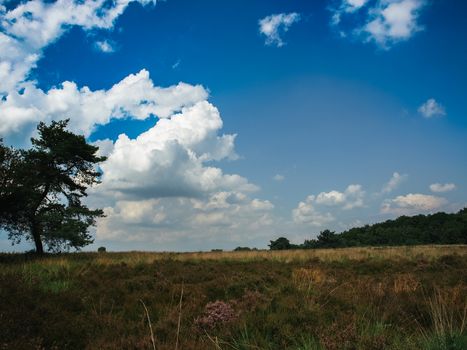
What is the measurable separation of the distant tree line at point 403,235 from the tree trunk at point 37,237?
131 feet

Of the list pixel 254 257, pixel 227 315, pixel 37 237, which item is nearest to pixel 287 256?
pixel 254 257

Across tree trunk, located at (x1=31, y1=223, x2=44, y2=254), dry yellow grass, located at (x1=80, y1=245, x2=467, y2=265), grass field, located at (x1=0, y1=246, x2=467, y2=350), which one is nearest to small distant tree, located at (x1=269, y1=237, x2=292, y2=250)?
dry yellow grass, located at (x1=80, y1=245, x2=467, y2=265)

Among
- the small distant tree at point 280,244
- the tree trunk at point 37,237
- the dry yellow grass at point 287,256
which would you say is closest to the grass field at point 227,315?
the dry yellow grass at point 287,256

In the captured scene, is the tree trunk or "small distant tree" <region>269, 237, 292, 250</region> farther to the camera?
"small distant tree" <region>269, 237, 292, 250</region>

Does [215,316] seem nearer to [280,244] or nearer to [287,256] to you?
[287,256]

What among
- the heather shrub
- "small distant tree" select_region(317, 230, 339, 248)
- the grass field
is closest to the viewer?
the grass field

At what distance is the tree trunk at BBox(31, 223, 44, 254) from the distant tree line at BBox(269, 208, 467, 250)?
131ft

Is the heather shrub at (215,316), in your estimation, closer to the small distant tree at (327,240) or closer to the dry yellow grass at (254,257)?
the dry yellow grass at (254,257)

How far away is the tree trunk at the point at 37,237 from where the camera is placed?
25297 millimetres

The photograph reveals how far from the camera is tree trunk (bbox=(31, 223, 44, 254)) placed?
2530 centimetres

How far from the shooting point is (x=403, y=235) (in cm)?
7938

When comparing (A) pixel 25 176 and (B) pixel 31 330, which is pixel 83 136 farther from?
(B) pixel 31 330

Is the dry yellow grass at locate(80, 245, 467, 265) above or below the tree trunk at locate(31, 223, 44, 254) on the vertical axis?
below

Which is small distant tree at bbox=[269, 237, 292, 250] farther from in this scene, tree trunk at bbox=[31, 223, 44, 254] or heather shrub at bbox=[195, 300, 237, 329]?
heather shrub at bbox=[195, 300, 237, 329]
